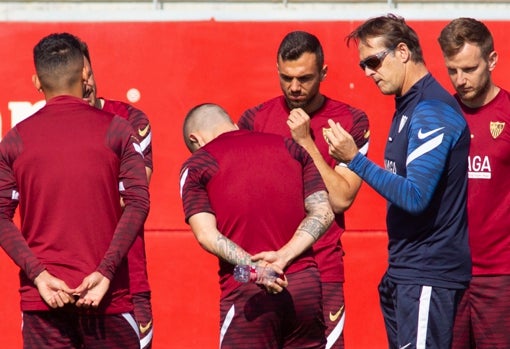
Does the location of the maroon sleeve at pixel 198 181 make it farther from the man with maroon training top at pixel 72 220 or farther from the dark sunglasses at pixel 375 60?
the dark sunglasses at pixel 375 60

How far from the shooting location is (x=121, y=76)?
352 inches

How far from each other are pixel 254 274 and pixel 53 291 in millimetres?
890

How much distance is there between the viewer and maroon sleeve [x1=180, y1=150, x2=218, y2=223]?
5.67 metres

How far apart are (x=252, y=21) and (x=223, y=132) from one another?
3.17m

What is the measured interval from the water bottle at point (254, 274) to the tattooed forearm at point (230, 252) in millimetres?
30

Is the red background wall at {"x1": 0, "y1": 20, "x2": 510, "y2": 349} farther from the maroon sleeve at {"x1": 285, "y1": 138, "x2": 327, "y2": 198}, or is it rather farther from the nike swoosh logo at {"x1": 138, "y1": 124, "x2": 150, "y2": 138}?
the maroon sleeve at {"x1": 285, "y1": 138, "x2": 327, "y2": 198}

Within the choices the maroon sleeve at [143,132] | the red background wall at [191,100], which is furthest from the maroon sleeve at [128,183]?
the red background wall at [191,100]

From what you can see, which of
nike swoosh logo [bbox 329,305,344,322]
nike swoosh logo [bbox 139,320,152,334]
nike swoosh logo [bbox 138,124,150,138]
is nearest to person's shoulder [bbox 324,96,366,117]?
nike swoosh logo [bbox 138,124,150,138]

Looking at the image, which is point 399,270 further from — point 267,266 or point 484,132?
point 484,132

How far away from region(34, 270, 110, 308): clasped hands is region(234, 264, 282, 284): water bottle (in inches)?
23.3

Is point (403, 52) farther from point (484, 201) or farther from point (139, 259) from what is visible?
point (139, 259)

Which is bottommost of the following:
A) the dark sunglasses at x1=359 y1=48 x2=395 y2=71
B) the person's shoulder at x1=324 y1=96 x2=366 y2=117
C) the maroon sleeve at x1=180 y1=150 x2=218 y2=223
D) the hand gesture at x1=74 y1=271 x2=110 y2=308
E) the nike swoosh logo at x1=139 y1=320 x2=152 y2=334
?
the nike swoosh logo at x1=139 y1=320 x2=152 y2=334

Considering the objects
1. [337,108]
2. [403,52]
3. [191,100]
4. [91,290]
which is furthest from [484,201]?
[191,100]

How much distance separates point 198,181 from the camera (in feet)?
18.7
